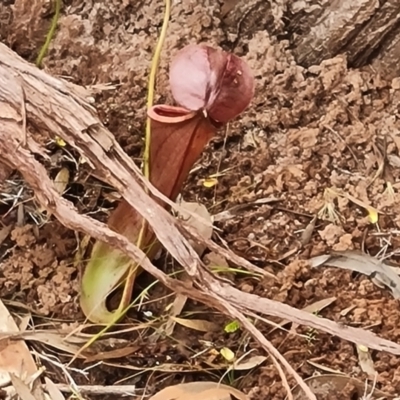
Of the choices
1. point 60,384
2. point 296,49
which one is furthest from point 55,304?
point 296,49

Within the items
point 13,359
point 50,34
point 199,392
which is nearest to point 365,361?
point 199,392

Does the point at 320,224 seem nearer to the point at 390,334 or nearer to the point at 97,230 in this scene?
the point at 390,334

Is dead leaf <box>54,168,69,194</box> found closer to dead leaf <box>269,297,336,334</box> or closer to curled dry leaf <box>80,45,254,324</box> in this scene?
curled dry leaf <box>80,45,254,324</box>

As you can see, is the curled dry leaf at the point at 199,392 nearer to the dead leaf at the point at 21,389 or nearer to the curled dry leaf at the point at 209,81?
the dead leaf at the point at 21,389

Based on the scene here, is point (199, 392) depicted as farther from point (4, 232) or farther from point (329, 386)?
point (4, 232)

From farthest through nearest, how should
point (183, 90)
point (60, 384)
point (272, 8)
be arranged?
point (272, 8) → point (60, 384) → point (183, 90)

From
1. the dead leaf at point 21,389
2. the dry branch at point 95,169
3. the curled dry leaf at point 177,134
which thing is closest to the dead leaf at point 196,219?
the curled dry leaf at point 177,134
